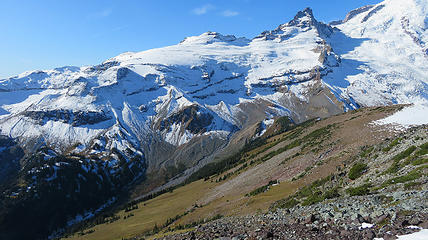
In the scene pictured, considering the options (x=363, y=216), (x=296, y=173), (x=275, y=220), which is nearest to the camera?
(x=363, y=216)

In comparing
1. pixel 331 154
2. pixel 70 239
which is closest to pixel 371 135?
pixel 331 154

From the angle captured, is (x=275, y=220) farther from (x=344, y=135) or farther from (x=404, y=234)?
(x=344, y=135)

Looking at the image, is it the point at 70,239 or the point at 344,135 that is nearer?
the point at 344,135

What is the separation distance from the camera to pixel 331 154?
2552 inches

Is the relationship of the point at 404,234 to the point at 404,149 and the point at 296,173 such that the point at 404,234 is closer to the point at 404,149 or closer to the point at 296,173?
the point at 404,149

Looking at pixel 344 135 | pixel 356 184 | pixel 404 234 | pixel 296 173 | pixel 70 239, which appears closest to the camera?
pixel 404 234

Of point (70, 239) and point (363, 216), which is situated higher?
point (363, 216)

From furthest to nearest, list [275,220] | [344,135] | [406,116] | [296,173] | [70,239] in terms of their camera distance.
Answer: [70,239], [344,135], [406,116], [296,173], [275,220]

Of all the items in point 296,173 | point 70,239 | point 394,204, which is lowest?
point 70,239

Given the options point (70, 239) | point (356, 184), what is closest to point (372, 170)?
point (356, 184)

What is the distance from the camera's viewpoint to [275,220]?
93.5ft

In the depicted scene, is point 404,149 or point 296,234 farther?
point 404,149

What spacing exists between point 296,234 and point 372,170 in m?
21.7

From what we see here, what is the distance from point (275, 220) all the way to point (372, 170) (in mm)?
17005
